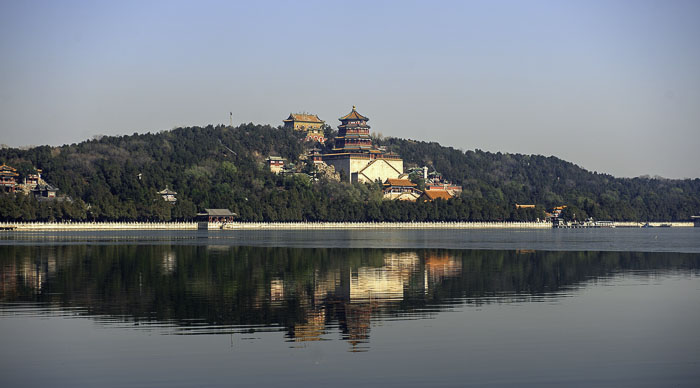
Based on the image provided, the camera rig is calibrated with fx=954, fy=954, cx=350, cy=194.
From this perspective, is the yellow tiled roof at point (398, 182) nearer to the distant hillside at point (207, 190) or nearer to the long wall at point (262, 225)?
the distant hillside at point (207, 190)

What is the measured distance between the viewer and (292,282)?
3488cm

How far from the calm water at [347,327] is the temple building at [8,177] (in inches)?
3947

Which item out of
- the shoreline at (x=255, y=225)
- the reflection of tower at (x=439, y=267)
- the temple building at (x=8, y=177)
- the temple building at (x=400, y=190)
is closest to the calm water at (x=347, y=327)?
the reflection of tower at (x=439, y=267)

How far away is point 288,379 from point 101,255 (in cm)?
3796

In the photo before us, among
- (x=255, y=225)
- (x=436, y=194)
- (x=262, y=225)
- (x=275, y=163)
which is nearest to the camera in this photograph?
(x=255, y=225)

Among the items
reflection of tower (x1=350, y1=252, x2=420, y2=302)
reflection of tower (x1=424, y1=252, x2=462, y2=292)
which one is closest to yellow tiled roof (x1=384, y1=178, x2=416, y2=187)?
reflection of tower (x1=424, y1=252, x2=462, y2=292)

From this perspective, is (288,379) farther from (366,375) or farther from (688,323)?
(688,323)

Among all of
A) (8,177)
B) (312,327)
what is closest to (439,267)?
(312,327)

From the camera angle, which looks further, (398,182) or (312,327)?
(398,182)

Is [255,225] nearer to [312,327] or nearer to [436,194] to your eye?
[436,194]

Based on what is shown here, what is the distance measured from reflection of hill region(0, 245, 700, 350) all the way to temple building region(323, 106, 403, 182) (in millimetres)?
122653

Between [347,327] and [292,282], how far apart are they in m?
12.3

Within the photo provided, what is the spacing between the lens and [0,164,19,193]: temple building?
135875 mm

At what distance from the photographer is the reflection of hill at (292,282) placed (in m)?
25.2
